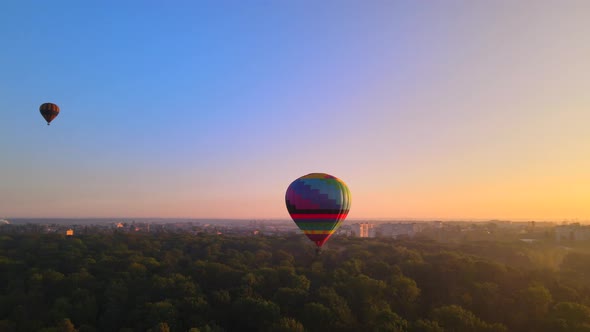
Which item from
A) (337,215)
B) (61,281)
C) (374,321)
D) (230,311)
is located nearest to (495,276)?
(374,321)

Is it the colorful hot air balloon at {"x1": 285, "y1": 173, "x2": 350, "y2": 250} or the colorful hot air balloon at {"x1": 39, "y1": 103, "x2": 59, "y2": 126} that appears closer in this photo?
the colorful hot air balloon at {"x1": 285, "y1": 173, "x2": 350, "y2": 250}

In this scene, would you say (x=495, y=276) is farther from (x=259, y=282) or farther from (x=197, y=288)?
(x=197, y=288)

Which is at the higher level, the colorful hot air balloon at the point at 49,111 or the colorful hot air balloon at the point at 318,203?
the colorful hot air balloon at the point at 49,111

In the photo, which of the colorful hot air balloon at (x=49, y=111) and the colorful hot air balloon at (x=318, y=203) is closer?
the colorful hot air balloon at (x=318, y=203)

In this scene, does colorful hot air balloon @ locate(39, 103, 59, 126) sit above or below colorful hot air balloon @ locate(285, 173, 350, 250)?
above

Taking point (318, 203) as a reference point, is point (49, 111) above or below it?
above
